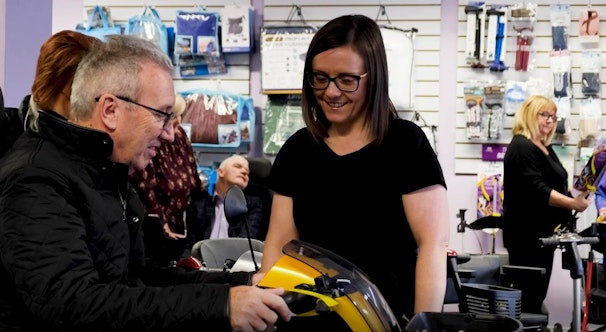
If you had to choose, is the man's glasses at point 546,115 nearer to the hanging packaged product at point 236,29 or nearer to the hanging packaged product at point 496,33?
the hanging packaged product at point 496,33

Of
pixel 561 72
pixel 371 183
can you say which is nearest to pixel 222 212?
pixel 371 183

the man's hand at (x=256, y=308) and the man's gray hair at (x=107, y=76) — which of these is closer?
the man's hand at (x=256, y=308)

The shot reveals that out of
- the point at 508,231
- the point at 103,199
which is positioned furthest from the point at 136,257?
the point at 508,231

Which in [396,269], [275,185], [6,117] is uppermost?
[6,117]

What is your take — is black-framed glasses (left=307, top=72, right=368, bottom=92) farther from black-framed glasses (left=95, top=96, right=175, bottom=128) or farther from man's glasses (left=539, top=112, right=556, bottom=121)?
man's glasses (left=539, top=112, right=556, bottom=121)

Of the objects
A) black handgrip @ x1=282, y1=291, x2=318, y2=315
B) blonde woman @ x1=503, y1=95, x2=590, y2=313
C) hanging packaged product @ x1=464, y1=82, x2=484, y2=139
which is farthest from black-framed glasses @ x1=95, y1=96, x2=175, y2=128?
hanging packaged product @ x1=464, y1=82, x2=484, y2=139

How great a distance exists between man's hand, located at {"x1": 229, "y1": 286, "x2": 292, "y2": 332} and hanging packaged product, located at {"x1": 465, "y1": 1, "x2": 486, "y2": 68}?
606 cm

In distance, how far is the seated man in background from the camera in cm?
500

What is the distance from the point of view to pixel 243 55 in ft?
25.0

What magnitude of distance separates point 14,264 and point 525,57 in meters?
6.40

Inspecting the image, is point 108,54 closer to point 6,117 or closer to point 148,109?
point 148,109

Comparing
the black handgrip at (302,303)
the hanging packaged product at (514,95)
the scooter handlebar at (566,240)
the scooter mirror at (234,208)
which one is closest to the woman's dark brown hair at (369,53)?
the scooter mirror at (234,208)

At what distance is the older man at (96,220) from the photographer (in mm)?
1522

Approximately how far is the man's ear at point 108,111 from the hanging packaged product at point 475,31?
19.3 ft
